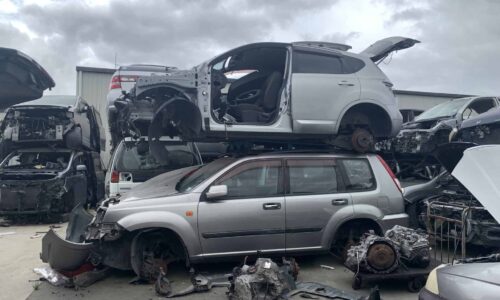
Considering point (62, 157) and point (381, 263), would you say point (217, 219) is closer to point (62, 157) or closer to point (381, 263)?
point (381, 263)

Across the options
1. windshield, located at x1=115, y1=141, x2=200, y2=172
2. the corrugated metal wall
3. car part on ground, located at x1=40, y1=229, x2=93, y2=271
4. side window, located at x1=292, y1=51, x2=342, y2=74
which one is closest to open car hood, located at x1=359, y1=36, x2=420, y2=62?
side window, located at x1=292, y1=51, x2=342, y2=74

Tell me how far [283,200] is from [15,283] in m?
3.36

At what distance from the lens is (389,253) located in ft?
16.3

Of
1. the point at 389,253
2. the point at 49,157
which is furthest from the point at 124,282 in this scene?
the point at 49,157

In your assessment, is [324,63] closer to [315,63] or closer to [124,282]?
[315,63]

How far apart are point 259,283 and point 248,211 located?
1032 millimetres

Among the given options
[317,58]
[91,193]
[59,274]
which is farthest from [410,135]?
[91,193]

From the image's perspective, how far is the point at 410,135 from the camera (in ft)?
28.2

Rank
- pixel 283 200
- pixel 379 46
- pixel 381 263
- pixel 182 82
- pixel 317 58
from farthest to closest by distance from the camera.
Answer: pixel 379 46 < pixel 317 58 < pixel 182 82 < pixel 283 200 < pixel 381 263

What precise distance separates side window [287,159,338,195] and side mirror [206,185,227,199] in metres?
0.91

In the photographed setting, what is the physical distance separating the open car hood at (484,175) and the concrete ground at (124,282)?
6.90 feet

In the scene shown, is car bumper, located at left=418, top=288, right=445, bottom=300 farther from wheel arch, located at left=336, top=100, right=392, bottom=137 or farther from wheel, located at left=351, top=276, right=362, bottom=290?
wheel arch, located at left=336, top=100, right=392, bottom=137

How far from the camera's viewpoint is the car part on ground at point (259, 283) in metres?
4.43

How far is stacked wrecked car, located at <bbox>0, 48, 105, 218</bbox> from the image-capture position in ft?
29.5
